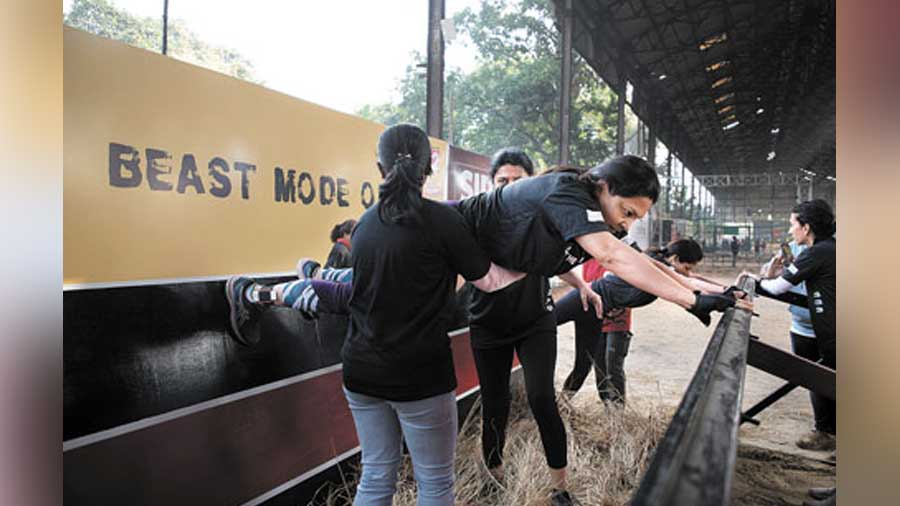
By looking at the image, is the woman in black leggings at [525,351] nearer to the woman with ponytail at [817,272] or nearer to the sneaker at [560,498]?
the sneaker at [560,498]

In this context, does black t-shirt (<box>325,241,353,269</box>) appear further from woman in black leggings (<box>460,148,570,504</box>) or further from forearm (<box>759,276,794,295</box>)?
forearm (<box>759,276,794,295</box>)

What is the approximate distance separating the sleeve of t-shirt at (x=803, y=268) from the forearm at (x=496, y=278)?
1746 millimetres

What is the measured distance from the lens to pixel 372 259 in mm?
1331

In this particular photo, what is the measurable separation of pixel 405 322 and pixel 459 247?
0.74 ft

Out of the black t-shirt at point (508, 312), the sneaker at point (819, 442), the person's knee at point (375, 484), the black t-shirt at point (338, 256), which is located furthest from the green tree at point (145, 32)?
the sneaker at point (819, 442)

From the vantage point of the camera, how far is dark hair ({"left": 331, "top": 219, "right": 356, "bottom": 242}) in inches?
90.1

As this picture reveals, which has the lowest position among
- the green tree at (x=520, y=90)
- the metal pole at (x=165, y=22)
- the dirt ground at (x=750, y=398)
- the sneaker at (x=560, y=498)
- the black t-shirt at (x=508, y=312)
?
the dirt ground at (x=750, y=398)

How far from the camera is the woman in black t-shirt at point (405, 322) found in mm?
1320

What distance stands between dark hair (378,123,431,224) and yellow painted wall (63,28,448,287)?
65 cm

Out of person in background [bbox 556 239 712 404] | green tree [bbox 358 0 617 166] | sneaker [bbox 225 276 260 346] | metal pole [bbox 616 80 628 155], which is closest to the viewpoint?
sneaker [bbox 225 276 260 346]

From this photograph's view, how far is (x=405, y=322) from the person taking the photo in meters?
1.33

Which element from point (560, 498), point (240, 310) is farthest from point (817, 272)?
point (240, 310)

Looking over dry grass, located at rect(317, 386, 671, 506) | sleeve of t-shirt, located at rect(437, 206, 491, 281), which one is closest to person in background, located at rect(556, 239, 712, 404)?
dry grass, located at rect(317, 386, 671, 506)

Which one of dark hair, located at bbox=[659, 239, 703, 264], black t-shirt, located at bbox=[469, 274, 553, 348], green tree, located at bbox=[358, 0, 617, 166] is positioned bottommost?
black t-shirt, located at bbox=[469, 274, 553, 348]
